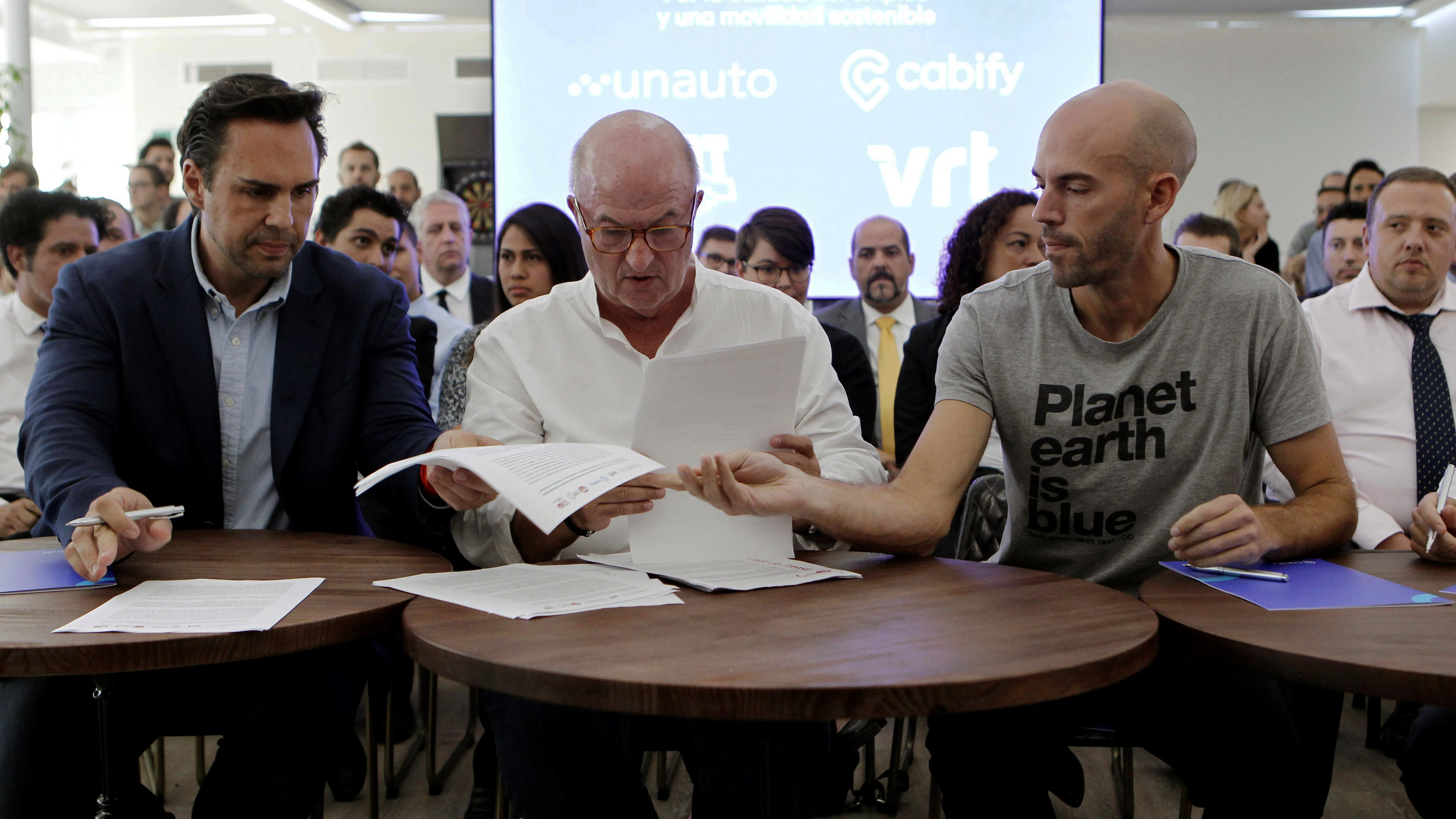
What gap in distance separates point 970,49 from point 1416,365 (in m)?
3.26

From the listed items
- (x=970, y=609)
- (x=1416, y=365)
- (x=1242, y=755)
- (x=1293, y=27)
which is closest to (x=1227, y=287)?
(x=1242, y=755)

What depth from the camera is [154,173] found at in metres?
5.66

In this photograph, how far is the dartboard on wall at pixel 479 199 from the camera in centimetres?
819

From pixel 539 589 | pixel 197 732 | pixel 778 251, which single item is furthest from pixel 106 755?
pixel 778 251

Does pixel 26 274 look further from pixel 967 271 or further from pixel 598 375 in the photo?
pixel 967 271

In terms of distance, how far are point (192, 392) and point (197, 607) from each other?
757 millimetres

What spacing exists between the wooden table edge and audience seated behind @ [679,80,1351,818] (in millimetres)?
543

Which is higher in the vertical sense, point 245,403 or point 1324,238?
point 1324,238

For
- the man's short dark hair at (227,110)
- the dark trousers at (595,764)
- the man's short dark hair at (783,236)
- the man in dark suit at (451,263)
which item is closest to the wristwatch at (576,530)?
the dark trousers at (595,764)

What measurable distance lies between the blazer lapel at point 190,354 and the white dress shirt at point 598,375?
445 millimetres

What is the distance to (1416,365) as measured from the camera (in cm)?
251

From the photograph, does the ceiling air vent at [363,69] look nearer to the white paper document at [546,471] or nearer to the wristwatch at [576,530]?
the wristwatch at [576,530]

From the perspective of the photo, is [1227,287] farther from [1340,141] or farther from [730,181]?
[1340,141]

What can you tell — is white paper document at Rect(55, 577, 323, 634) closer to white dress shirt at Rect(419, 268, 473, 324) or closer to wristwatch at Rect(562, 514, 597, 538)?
wristwatch at Rect(562, 514, 597, 538)
